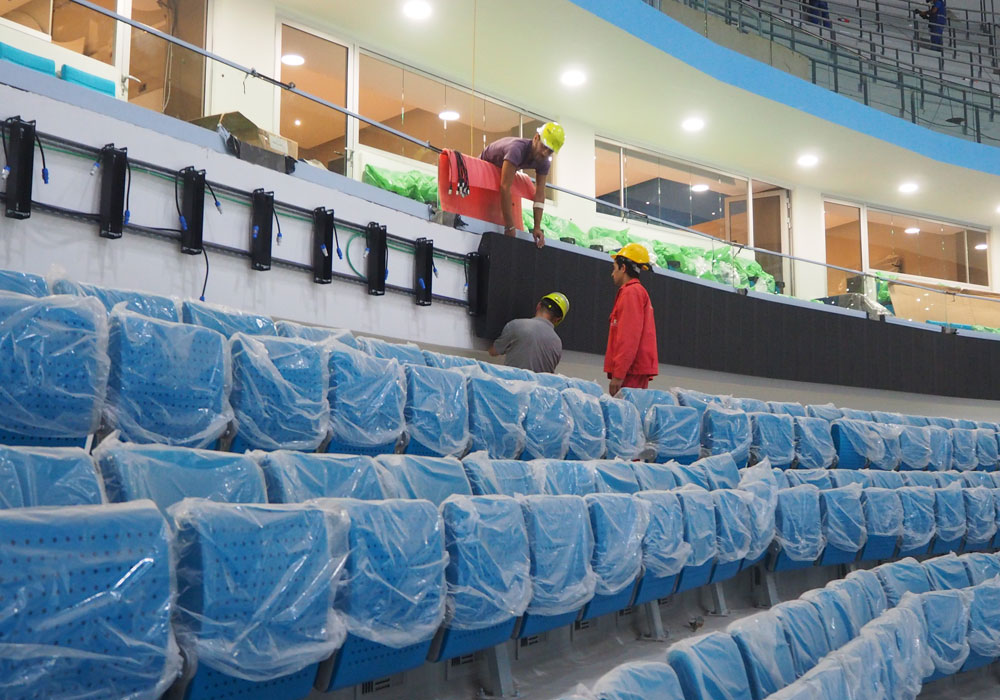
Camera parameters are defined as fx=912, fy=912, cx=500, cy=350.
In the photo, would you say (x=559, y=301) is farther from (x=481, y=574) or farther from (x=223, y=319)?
(x=481, y=574)

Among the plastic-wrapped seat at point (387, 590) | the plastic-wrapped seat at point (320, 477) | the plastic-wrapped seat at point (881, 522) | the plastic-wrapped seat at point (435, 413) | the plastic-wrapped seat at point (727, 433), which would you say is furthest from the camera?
the plastic-wrapped seat at point (727, 433)

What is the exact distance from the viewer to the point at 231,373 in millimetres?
2469

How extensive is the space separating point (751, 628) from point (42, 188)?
2.88 m

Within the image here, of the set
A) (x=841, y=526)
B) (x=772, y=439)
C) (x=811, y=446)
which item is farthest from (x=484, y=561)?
(x=811, y=446)

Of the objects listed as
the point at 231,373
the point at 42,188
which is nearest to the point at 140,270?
the point at 42,188

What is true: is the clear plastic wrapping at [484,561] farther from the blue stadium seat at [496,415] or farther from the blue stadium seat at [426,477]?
the blue stadium seat at [496,415]

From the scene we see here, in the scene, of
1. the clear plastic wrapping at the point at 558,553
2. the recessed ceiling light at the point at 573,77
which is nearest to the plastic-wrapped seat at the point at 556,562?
the clear plastic wrapping at the point at 558,553

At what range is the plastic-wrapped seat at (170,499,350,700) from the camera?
1.44m

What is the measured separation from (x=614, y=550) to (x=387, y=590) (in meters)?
0.88

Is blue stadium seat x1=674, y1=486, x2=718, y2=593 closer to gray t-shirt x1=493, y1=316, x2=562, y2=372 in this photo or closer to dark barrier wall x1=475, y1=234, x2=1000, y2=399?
gray t-shirt x1=493, y1=316, x2=562, y2=372

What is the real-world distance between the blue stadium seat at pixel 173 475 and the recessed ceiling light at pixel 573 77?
6.00 metres

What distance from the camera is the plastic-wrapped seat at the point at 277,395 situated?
8.18 feet

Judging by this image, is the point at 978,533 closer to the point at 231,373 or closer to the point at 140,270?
the point at 231,373

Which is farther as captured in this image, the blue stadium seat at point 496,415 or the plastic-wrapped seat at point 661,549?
the blue stadium seat at point 496,415
